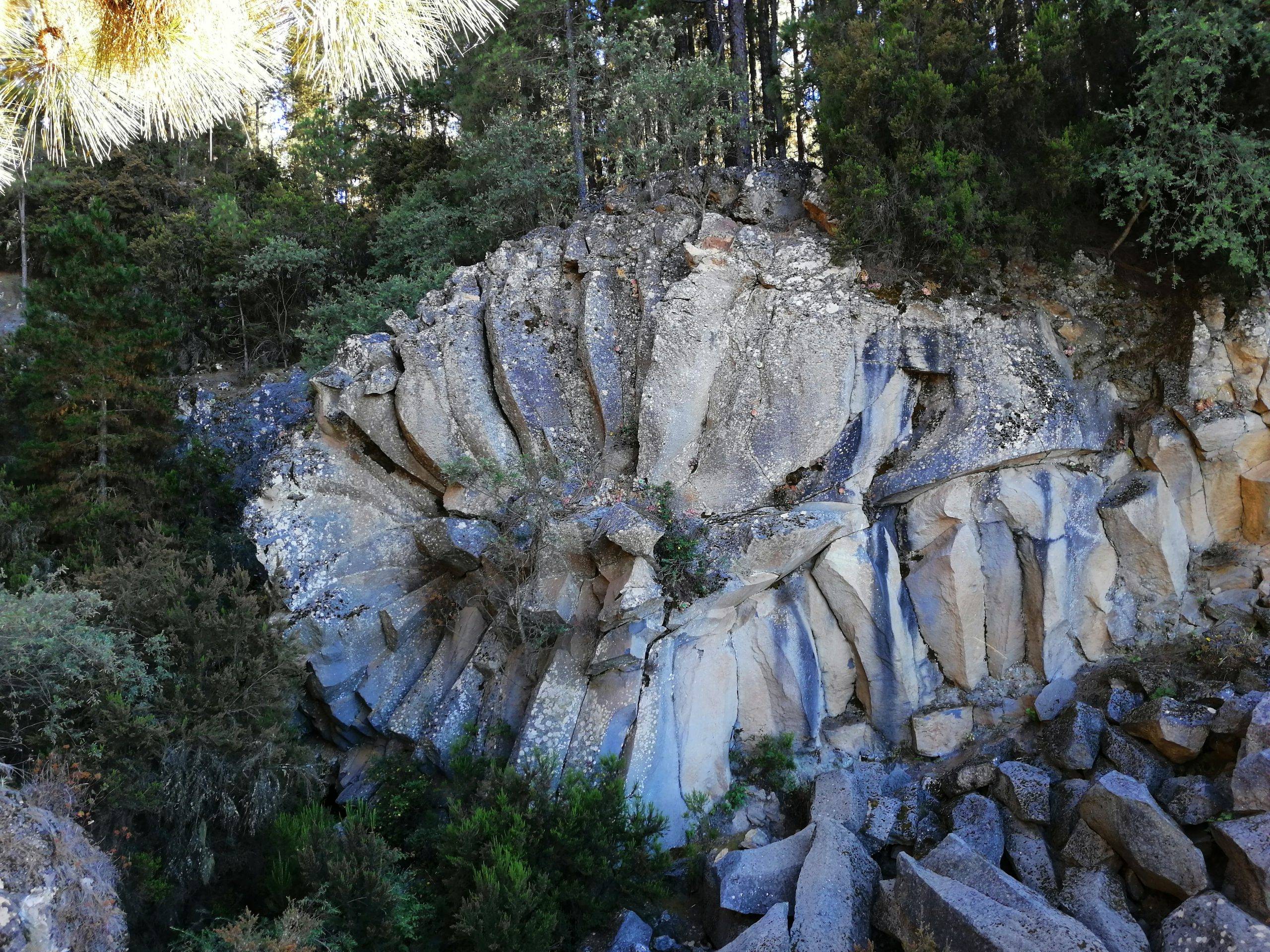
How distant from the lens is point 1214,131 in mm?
10836

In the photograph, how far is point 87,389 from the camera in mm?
12844

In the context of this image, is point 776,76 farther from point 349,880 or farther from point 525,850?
point 349,880

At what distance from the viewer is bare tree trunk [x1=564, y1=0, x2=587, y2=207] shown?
51.7 feet

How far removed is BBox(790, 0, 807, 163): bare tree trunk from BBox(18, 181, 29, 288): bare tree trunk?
63.9 feet

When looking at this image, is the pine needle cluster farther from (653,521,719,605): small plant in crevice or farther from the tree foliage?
the tree foliage

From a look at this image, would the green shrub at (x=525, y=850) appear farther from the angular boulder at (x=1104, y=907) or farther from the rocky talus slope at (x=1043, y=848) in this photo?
the angular boulder at (x=1104, y=907)

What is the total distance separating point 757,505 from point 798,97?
9130 millimetres

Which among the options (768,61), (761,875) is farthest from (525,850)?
(768,61)

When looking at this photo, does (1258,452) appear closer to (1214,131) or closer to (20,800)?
(1214,131)

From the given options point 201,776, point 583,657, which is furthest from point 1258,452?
point 201,776

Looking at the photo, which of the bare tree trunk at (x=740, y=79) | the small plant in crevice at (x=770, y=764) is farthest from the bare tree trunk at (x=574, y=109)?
A: the small plant in crevice at (x=770, y=764)

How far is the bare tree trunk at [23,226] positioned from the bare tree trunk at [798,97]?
19.5 m

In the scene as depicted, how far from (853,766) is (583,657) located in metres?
3.79

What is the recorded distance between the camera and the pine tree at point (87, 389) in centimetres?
1259
